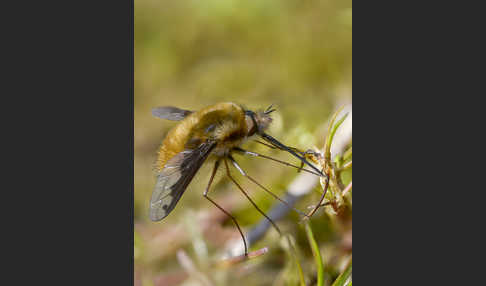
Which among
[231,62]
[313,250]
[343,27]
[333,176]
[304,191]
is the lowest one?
[313,250]

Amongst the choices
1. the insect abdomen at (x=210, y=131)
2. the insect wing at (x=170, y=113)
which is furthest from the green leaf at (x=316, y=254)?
the insect wing at (x=170, y=113)

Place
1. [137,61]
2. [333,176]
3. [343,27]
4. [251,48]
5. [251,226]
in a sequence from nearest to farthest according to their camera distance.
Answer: [333,176] < [343,27] < [137,61] < [251,226] < [251,48]

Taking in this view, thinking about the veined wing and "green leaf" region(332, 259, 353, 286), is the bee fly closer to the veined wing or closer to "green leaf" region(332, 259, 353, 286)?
the veined wing

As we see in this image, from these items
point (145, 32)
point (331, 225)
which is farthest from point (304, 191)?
point (145, 32)

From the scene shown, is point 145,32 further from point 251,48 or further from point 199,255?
point 199,255

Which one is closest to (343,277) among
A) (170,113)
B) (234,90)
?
(170,113)

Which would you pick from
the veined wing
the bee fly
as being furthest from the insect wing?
the veined wing

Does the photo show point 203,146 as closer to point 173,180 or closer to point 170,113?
point 173,180
